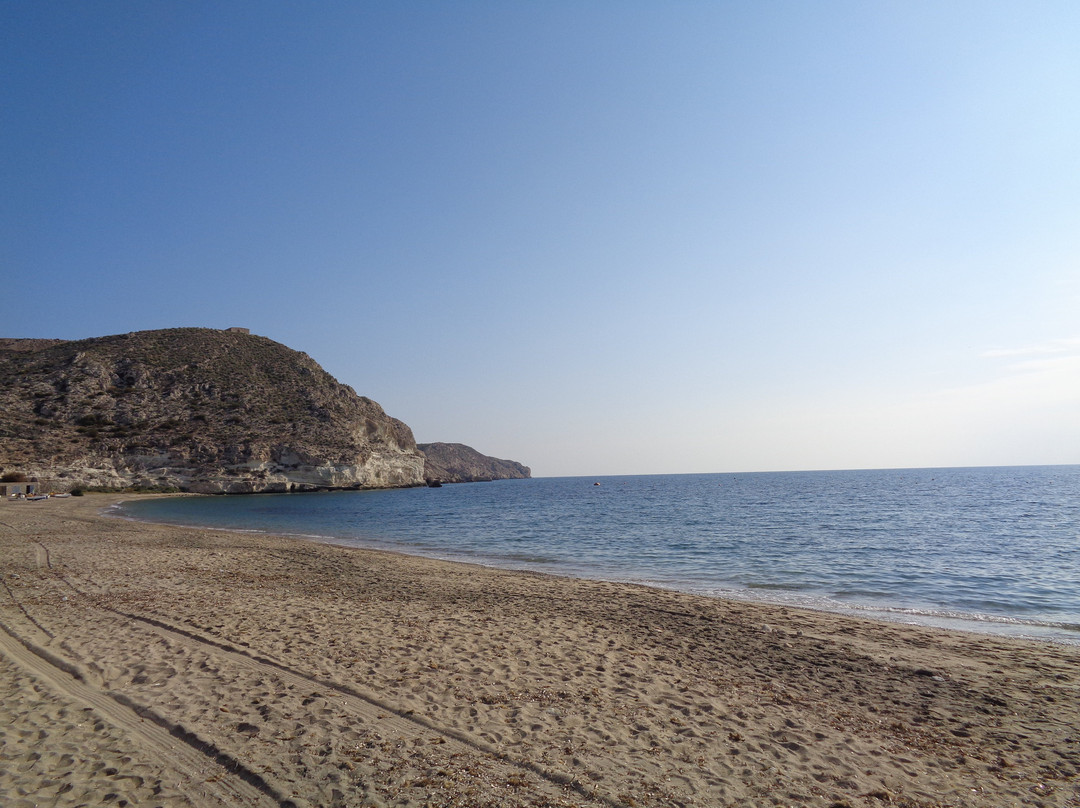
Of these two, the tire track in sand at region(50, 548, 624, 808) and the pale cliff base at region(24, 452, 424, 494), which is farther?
the pale cliff base at region(24, 452, 424, 494)

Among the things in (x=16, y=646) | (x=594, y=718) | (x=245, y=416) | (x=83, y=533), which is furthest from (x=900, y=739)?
(x=245, y=416)

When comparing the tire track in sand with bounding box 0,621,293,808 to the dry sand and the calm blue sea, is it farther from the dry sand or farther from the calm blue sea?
the calm blue sea

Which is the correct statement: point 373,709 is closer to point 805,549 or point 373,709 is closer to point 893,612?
point 893,612

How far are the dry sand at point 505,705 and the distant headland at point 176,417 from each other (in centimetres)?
6171

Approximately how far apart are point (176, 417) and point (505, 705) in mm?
76783

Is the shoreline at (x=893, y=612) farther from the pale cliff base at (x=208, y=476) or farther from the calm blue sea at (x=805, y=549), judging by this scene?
the pale cliff base at (x=208, y=476)

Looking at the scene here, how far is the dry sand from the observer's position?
481 cm

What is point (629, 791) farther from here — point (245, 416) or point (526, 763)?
point (245, 416)

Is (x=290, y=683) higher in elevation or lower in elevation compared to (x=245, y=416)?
lower

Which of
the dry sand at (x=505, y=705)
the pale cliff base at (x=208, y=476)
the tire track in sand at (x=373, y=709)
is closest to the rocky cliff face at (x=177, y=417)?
the pale cliff base at (x=208, y=476)

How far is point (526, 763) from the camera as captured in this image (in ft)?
16.8

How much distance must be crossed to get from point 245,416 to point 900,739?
7900cm

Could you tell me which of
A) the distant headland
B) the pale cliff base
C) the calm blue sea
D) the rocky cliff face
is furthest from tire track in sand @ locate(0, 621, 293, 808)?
the rocky cliff face

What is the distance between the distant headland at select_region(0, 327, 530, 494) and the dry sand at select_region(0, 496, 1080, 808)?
61.7 m
